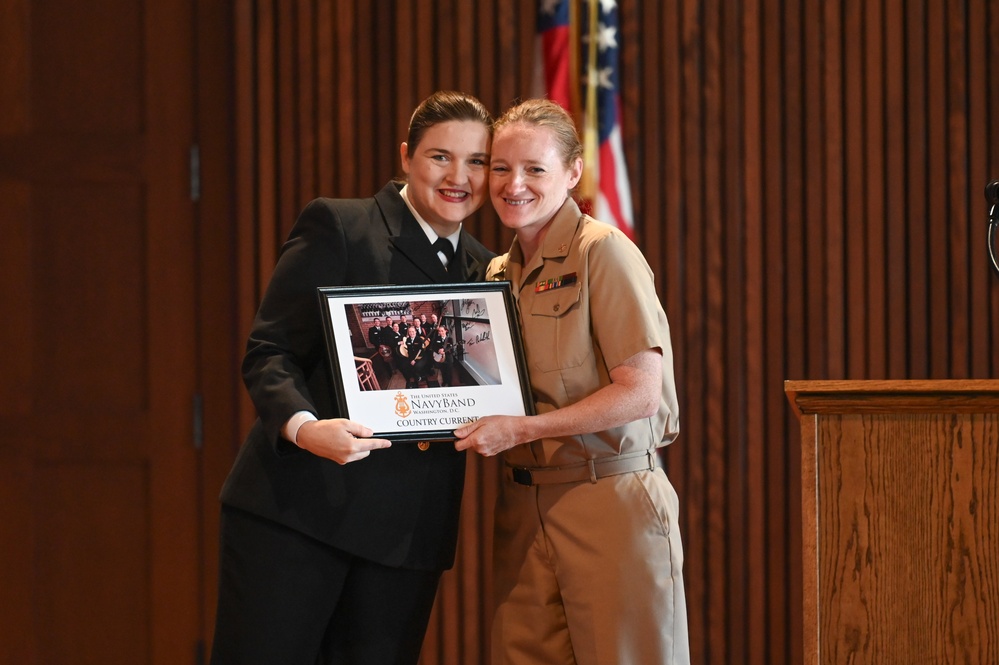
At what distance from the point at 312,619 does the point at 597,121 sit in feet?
6.76

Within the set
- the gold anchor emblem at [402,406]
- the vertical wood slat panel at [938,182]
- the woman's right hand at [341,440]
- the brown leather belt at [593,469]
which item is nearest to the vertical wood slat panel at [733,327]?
the vertical wood slat panel at [938,182]

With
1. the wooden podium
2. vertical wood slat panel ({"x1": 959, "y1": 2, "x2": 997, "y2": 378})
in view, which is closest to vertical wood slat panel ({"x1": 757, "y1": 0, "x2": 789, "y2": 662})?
vertical wood slat panel ({"x1": 959, "y1": 2, "x2": 997, "y2": 378})

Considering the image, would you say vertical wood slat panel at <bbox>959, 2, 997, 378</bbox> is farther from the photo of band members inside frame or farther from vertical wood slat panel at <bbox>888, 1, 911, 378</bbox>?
the photo of band members inside frame

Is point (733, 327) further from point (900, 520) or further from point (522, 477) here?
point (900, 520)

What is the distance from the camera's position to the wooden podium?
153 centimetres

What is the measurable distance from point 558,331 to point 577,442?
230 millimetres

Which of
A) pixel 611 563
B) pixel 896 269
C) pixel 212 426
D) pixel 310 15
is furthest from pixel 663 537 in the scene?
pixel 310 15

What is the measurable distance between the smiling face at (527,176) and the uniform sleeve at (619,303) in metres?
0.16

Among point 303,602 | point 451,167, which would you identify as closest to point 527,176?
point 451,167

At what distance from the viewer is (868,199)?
357cm

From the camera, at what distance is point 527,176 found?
2.21m

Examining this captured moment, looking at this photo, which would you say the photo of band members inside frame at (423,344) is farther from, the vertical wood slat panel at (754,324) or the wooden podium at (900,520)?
the vertical wood slat panel at (754,324)

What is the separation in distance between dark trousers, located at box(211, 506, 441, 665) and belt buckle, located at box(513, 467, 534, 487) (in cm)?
31

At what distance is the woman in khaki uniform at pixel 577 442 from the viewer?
6.72 feet
